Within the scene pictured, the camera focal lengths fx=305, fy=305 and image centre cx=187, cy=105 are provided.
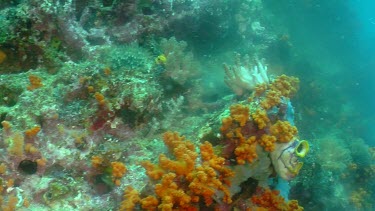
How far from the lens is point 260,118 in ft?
11.7

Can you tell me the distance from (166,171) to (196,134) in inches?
36.4

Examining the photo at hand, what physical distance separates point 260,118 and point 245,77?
3.63ft

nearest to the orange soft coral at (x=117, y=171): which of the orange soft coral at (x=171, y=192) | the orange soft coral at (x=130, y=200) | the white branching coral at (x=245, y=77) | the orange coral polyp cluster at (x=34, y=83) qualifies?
the orange soft coral at (x=130, y=200)

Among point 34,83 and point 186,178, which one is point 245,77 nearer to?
point 186,178

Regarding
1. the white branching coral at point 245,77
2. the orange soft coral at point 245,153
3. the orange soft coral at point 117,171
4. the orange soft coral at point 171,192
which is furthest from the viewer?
the white branching coral at point 245,77

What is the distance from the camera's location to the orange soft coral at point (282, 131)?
353cm

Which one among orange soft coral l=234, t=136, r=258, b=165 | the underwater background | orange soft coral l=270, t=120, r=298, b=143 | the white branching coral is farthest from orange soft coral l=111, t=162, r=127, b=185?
the white branching coral

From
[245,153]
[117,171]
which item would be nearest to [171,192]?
[117,171]

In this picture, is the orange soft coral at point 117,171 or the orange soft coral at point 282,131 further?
the orange soft coral at point 282,131

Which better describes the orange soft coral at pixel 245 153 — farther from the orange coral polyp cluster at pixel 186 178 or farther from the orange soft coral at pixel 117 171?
the orange soft coral at pixel 117 171

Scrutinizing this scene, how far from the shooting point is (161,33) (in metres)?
6.32

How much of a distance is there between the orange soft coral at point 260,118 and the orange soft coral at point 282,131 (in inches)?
4.6

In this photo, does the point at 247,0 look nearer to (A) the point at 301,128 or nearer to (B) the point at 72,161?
(A) the point at 301,128

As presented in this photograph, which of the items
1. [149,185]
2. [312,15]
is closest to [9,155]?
[149,185]
